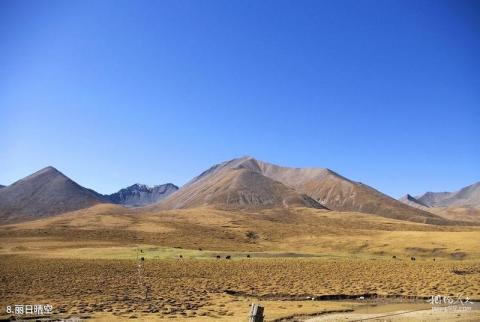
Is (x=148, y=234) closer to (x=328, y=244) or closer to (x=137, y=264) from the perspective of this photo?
(x=328, y=244)

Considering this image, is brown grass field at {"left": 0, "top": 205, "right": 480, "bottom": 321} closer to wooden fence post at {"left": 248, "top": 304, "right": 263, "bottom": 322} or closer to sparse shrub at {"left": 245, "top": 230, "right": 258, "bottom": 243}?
wooden fence post at {"left": 248, "top": 304, "right": 263, "bottom": 322}

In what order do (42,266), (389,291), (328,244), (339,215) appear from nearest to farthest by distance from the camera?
(389,291) < (42,266) < (328,244) < (339,215)

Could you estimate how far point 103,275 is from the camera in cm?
3884

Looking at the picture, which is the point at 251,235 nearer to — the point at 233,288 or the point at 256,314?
the point at 233,288

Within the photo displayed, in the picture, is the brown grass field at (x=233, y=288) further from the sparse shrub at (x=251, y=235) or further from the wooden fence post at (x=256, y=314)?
the sparse shrub at (x=251, y=235)

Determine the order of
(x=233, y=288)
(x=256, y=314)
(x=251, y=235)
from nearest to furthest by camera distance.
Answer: (x=256, y=314) < (x=233, y=288) < (x=251, y=235)

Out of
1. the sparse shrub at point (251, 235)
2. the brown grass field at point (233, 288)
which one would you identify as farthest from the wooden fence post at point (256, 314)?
the sparse shrub at point (251, 235)

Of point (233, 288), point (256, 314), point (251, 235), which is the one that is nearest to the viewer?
point (256, 314)

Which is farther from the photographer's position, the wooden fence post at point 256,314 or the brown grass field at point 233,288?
the brown grass field at point 233,288

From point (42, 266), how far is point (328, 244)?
58.0 metres

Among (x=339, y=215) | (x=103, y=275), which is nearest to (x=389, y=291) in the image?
(x=103, y=275)

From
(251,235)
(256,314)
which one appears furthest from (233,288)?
(251,235)

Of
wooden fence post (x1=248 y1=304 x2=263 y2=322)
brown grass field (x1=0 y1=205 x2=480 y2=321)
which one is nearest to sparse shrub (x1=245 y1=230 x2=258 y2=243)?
brown grass field (x1=0 y1=205 x2=480 y2=321)

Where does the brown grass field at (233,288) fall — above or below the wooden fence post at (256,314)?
below
